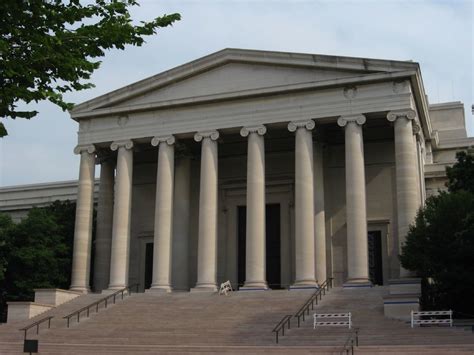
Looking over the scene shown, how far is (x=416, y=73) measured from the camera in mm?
36781

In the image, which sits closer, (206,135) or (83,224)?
(206,135)

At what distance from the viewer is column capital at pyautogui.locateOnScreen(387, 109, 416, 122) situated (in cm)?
3666

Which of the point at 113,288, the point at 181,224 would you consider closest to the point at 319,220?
the point at 181,224

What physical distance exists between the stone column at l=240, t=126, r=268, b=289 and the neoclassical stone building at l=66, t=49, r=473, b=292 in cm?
6

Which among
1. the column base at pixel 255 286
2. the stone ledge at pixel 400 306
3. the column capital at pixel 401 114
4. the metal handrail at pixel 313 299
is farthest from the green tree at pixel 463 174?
the column base at pixel 255 286

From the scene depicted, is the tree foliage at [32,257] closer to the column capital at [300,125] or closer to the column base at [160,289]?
the column base at [160,289]

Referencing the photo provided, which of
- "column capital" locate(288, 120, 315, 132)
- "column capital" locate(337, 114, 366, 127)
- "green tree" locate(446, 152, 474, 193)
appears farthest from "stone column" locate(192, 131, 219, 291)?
"green tree" locate(446, 152, 474, 193)

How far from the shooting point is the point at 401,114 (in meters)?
36.8

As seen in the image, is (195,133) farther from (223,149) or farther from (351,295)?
(351,295)

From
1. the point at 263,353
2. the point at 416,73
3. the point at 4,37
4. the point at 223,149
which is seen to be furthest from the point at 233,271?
the point at 4,37

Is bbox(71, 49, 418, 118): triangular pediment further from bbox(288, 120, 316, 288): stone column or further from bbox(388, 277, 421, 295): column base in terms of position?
bbox(388, 277, 421, 295): column base

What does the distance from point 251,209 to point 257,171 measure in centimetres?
221

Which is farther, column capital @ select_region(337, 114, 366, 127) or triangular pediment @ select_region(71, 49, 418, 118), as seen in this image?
triangular pediment @ select_region(71, 49, 418, 118)

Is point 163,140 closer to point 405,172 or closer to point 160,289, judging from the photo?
point 160,289
